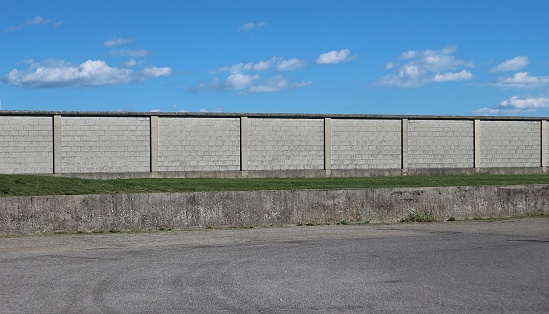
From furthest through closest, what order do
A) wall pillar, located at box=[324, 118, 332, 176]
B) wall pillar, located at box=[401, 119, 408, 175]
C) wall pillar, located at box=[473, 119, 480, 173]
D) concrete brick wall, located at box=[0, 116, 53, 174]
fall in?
wall pillar, located at box=[473, 119, 480, 173], wall pillar, located at box=[401, 119, 408, 175], wall pillar, located at box=[324, 118, 332, 176], concrete brick wall, located at box=[0, 116, 53, 174]

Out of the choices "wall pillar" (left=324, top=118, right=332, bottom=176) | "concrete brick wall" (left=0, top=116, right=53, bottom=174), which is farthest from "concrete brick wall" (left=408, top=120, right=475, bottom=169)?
"concrete brick wall" (left=0, top=116, right=53, bottom=174)

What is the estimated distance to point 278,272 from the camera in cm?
1116

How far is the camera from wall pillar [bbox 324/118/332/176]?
4819 centimetres

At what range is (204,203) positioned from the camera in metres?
18.5

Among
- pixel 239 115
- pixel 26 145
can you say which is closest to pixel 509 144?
pixel 239 115

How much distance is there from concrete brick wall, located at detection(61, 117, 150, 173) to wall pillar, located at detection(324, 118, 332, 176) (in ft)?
33.9

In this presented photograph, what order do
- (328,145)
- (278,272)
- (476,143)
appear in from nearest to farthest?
(278,272)
(328,145)
(476,143)

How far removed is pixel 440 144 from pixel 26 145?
24586mm

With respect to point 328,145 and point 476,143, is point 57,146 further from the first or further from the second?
point 476,143

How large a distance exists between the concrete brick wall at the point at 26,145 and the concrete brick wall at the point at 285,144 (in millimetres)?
11001

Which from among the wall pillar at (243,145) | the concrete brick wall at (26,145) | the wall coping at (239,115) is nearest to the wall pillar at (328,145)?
the wall coping at (239,115)

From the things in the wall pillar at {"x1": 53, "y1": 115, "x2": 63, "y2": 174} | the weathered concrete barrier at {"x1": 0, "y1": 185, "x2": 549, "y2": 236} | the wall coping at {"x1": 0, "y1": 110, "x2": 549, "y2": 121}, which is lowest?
the weathered concrete barrier at {"x1": 0, "y1": 185, "x2": 549, "y2": 236}

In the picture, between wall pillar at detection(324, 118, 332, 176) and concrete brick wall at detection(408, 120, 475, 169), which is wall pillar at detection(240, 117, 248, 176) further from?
concrete brick wall at detection(408, 120, 475, 169)

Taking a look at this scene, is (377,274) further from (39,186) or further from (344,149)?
(344,149)
